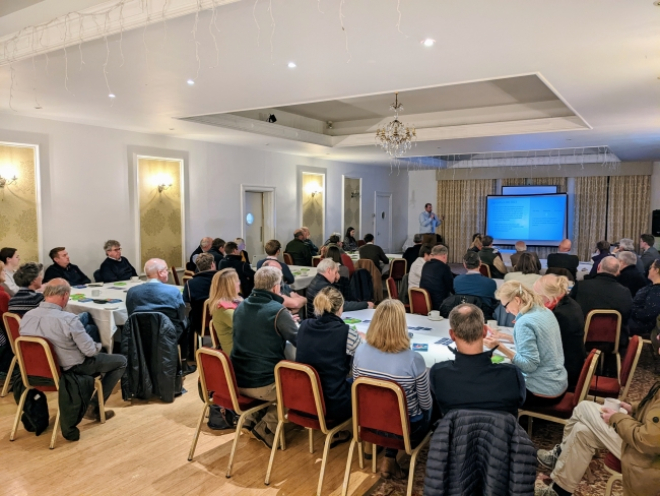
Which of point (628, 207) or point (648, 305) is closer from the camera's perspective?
point (648, 305)

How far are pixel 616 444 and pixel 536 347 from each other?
651 millimetres

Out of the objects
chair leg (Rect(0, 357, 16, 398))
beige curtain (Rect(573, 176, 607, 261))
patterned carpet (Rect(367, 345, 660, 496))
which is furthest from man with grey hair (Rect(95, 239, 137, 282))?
beige curtain (Rect(573, 176, 607, 261))

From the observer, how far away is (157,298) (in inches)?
177

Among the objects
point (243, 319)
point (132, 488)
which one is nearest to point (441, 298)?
point (243, 319)

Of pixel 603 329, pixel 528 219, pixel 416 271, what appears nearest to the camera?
pixel 603 329

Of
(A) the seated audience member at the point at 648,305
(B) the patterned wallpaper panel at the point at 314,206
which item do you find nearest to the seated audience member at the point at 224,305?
(A) the seated audience member at the point at 648,305

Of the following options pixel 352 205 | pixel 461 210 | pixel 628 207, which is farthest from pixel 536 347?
pixel 461 210

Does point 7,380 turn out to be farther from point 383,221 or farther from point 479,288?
point 383,221

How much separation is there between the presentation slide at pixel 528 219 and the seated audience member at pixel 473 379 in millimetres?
12262

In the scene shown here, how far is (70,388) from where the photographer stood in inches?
146

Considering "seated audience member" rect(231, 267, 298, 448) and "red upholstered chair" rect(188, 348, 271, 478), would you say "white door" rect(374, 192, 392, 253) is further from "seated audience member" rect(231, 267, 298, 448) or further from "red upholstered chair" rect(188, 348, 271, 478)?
"red upholstered chair" rect(188, 348, 271, 478)

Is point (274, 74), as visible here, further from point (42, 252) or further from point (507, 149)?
point (507, 149)

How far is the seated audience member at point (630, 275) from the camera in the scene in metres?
5.66

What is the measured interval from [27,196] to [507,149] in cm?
872
